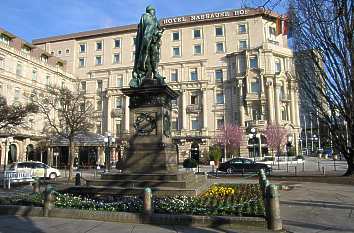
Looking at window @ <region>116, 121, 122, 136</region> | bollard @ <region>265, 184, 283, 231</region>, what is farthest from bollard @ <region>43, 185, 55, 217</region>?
window @ <region>116, 121, 122, 136</region>

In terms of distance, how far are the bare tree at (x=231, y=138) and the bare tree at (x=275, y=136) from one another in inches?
173

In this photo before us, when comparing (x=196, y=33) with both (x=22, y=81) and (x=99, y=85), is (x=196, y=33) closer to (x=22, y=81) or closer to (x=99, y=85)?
(x=99, y=85)

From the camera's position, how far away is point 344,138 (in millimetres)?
22922

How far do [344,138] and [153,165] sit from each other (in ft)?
51.5

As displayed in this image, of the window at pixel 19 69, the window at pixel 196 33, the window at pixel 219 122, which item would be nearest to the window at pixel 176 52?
the window at pixel 196 33

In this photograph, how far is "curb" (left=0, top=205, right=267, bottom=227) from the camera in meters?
8.26

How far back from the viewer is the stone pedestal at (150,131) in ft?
42.3

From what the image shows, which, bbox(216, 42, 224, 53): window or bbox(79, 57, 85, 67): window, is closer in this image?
bbox(216, 42, 224, 53): window

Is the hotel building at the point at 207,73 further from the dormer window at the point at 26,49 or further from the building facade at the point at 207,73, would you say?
the dormer window at the point at 26,49

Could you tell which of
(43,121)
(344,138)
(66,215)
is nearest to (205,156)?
(43,121)

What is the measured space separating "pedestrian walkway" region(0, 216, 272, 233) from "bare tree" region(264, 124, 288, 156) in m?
49.1

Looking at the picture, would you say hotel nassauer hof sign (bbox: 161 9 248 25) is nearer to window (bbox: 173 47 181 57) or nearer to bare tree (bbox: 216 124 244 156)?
window (bbox: 173 47 181 57)

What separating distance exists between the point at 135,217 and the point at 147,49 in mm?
7919

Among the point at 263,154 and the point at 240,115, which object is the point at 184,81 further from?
the point at 263,154
